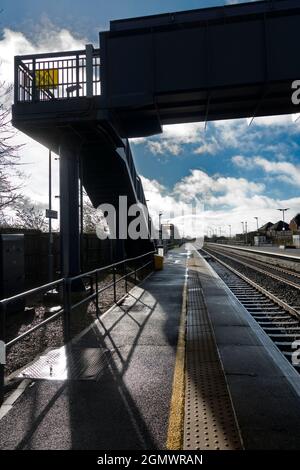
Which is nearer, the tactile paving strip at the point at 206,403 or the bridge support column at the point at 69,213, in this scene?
the tactile paving strip at the point at 206,403

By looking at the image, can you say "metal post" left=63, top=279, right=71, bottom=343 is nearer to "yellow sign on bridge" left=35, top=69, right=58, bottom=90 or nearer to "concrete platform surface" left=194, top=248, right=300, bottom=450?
"concrete platform surface" left=194, top=248, right=300, bottom=450

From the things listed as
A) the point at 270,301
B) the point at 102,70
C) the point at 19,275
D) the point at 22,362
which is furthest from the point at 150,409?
the point at 102,70

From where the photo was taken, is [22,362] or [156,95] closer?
[22,362]

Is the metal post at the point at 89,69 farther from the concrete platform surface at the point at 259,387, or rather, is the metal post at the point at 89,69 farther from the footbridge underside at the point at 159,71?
the concrete platform surface at the point at 259,387

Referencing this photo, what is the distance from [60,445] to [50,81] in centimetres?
1087

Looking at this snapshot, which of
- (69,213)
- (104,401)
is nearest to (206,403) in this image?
(104,401)

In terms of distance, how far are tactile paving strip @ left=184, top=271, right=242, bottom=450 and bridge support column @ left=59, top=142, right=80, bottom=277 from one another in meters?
6.24

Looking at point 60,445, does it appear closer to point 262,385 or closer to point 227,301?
point 262,385

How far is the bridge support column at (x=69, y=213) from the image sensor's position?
37.8 feet

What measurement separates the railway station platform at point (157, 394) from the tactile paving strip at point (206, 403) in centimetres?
1

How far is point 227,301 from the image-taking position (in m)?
10.1

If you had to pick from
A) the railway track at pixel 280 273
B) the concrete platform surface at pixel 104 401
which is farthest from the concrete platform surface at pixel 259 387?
the railway track at pixel 280 273

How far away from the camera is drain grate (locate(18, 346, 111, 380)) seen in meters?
4.52

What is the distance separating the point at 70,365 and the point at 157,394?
1.53m
